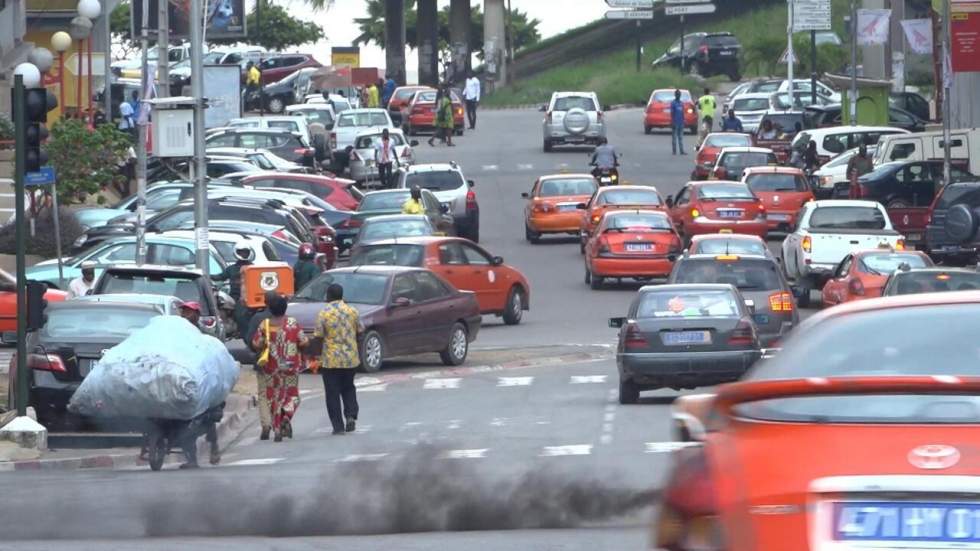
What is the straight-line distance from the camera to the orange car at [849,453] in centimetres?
600

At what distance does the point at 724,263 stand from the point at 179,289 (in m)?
8.21

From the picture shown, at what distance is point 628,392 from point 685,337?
3.07ft

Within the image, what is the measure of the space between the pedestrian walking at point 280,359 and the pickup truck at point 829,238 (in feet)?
53.8

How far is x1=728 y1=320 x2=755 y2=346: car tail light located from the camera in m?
20.9

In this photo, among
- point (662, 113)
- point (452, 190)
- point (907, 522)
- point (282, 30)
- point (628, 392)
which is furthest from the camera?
point (282, 30)

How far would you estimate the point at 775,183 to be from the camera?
137 feet

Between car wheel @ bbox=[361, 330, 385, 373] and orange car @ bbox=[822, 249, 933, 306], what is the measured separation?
773 centimetres

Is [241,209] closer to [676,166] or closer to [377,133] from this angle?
[377,133]

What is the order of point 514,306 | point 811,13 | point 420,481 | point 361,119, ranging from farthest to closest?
1. point 811,13
2. point 361,119
3. point 514,306
4. point 420,481

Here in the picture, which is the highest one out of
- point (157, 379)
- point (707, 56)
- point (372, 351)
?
point (707, 56)

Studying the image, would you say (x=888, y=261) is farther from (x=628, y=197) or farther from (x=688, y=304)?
(x=628, y=197)

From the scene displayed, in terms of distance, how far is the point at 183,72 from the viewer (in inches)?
2790

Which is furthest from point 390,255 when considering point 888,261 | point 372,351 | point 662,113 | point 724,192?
point 662,113

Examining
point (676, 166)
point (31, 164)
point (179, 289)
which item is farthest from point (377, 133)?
point (31, 164)
